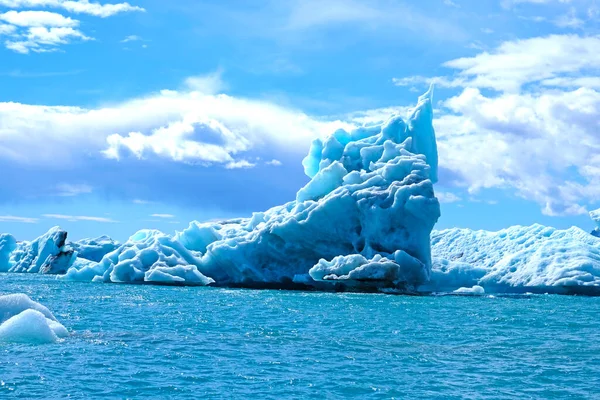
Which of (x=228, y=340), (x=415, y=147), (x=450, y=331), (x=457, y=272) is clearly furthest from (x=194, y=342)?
(x=457, y=272)

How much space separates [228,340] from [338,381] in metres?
6.42

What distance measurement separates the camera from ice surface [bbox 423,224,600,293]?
49031mm

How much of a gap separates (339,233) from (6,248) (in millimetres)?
59250

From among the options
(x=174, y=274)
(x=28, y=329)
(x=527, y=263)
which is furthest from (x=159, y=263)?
(x=28, y=329)

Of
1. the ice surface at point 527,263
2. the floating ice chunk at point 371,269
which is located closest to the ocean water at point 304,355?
the floating ice chunk at point 371,269

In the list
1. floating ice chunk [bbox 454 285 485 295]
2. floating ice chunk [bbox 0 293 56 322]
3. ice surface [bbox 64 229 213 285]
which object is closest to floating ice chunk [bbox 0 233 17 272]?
ice surface [bbox 64 229 213 285]

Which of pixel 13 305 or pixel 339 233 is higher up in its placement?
pixel 339 233

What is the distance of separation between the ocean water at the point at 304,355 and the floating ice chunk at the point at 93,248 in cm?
5910

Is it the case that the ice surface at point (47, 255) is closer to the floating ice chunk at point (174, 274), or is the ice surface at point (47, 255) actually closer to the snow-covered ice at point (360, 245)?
the snow-covered ice at point (360, 245)

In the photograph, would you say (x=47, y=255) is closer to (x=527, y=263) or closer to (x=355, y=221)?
(x=355, y=221)

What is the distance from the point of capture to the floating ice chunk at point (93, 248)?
8719 cm

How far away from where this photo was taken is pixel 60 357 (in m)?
15.6

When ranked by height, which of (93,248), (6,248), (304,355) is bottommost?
(304,355)

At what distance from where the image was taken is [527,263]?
5288 centimetres
